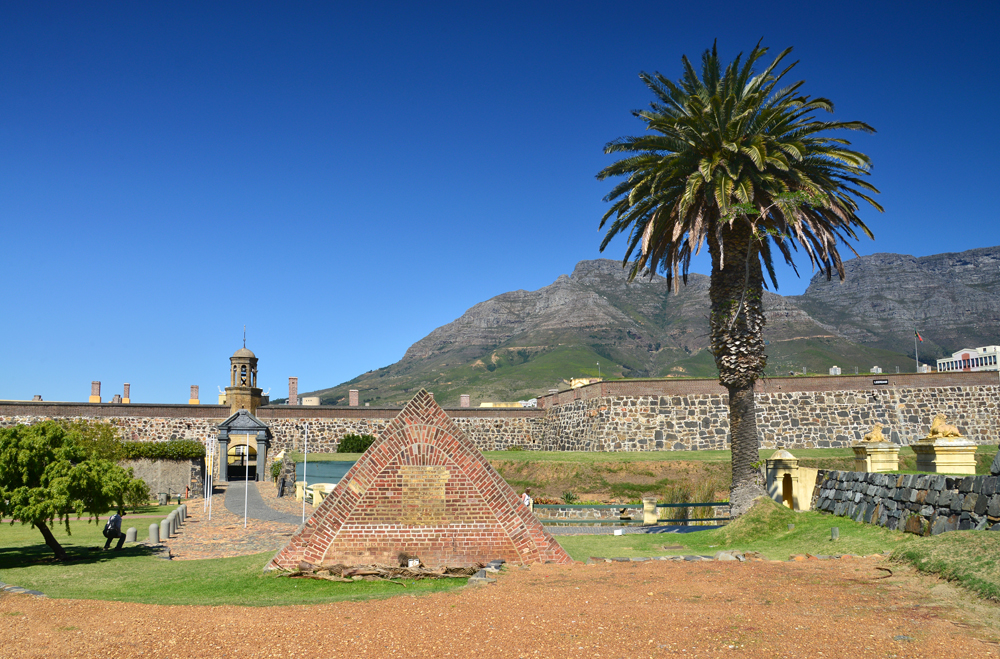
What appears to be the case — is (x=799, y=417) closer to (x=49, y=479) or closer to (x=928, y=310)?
(x=49, y=479)

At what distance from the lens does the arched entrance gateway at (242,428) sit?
39656 mm

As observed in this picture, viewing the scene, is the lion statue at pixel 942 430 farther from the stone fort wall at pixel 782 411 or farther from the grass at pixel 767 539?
the stone fort wall at pixel 782 411

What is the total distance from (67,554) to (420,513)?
1052cm

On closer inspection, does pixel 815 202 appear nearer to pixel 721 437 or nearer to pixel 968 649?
pixel 968 649

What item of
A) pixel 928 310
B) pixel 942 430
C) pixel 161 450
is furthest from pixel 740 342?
pixel 928 310

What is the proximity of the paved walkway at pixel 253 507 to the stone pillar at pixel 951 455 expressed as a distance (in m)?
18.2

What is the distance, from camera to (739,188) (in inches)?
723

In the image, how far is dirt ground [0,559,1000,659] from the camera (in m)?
6.86

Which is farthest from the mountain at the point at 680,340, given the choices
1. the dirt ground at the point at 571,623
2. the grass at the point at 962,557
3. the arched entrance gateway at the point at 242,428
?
the dirt ground at the point at 571,623

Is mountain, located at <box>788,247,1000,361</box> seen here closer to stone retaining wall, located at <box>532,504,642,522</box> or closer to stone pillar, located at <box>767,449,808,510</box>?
stone retaining wall, located at <box>532,504,642,522</box>

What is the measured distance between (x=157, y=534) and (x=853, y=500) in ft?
58.6

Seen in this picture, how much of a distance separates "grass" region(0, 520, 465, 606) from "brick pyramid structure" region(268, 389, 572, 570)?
80 cm

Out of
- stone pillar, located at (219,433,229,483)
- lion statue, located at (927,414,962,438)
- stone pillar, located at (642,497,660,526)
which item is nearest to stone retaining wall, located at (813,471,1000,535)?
lion statue, located at (927,414,962,438)

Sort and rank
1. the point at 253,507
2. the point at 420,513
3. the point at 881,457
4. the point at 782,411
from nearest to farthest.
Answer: the point at 420,513, the point at 881,457, the point at 253,507, the point at 782,411
